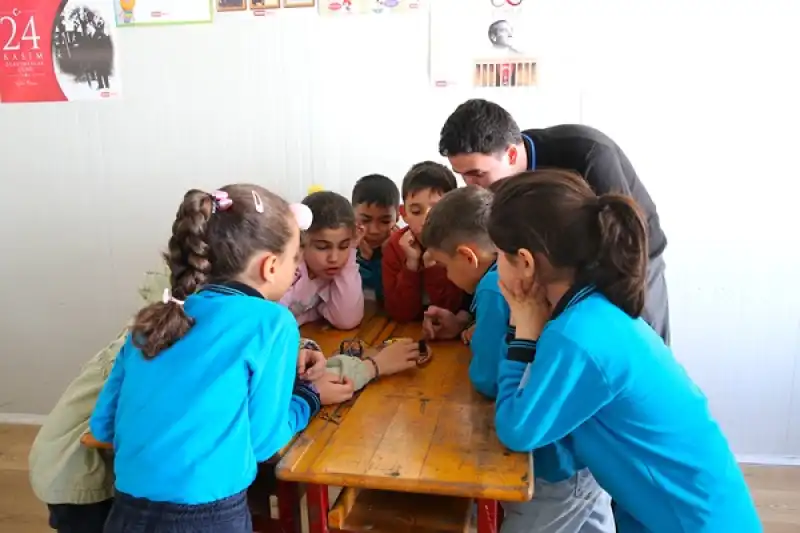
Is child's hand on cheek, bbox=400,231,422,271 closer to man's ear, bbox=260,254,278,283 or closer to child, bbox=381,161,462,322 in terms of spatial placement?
child, bbox=381,161,462,322

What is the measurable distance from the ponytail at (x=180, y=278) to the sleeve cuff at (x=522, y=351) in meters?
0.63

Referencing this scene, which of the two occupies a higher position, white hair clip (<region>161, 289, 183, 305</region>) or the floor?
white hair clip (<region>161, 289, 183, 305</region>)

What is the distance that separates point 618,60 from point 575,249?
58.6 inches

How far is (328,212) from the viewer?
80.2 inches

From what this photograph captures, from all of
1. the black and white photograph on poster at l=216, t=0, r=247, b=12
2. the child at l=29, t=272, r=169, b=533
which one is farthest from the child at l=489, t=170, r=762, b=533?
the black and white photograph on poster at l=216, t=0, r=247, b=12

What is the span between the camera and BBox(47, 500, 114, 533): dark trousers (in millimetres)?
1675

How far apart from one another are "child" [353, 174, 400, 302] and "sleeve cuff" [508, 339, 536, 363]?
1.05 m

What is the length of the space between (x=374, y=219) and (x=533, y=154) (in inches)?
24.5

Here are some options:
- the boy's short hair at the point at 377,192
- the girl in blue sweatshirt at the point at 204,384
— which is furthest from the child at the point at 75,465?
the boy's short hair at the point at 377,192

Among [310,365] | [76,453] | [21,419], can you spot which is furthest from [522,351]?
[21,419]

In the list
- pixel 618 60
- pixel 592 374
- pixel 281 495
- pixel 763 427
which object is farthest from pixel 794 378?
pixel 281 495

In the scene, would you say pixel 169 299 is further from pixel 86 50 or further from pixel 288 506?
pixel 86 50

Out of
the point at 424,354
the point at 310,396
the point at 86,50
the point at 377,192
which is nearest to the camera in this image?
the point at 310,396

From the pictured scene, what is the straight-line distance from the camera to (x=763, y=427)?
271cm
